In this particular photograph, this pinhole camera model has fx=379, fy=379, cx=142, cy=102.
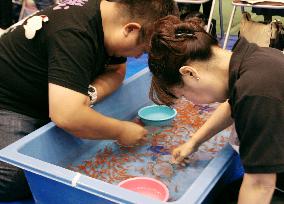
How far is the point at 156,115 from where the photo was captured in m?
1.64

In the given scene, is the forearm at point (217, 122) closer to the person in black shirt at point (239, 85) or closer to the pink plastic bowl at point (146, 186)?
the person in black shirt at point (239, 85)

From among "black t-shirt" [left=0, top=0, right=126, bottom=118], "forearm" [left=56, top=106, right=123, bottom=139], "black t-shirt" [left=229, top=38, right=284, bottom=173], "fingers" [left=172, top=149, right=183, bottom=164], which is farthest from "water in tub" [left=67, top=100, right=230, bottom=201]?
"black t-shirt" [left=229, top=38, right=284, bottom=173]

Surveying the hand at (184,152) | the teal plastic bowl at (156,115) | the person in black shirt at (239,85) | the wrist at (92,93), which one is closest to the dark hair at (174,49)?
the person in black shirt at (239,85)

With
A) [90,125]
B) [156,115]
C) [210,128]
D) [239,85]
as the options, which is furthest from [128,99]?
[239,85]

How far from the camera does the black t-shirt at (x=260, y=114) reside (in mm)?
825

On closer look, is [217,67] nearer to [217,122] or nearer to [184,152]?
[217,122]

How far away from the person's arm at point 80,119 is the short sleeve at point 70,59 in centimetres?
3

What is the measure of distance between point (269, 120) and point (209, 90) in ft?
0.69

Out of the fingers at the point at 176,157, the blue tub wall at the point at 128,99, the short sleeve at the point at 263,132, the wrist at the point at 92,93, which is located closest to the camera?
the short sleeve at the point at 263,132

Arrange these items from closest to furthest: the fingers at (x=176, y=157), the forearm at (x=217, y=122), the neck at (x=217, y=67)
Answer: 1. the neck at (x=217, y=67)
2. the forearm at (x=217, y=122)
3. the fingers at (x=176, y=157)

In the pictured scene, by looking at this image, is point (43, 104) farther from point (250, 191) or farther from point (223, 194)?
point (250, 191)

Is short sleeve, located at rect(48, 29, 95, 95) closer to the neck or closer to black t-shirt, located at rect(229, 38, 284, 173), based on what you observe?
the neck

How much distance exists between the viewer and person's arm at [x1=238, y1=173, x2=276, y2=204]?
86 cm

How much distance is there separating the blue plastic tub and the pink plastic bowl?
0.27 feet
